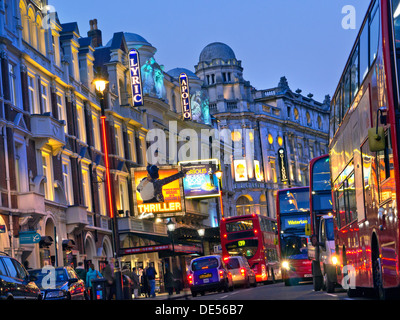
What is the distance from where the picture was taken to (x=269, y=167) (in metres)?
104

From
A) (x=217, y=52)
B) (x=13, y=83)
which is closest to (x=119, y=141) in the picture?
(x=13, y=83)

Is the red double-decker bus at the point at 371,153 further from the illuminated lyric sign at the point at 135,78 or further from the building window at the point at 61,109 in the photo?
the illuminated lyric sign at the point at 135,78

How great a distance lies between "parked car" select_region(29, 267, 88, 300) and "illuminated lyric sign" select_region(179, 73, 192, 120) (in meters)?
41.9

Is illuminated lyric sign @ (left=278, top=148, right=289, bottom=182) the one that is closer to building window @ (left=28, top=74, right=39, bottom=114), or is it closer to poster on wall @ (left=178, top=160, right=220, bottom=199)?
poster on wall @ (left=178, top=160, right=220, bottom=199)

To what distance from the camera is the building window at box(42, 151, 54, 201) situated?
39.6 metres

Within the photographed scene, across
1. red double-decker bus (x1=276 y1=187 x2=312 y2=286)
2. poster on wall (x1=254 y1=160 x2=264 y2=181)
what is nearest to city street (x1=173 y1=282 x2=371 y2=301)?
red double-decker bus (x1=276 y1=187 x2=312 y2=286)

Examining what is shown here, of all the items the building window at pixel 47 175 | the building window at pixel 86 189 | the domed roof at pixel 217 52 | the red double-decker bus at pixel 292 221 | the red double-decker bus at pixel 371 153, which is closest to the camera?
the red double-decker bus at pixel 371 153

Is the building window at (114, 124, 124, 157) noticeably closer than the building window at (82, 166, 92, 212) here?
No

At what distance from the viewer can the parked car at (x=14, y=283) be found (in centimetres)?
1844

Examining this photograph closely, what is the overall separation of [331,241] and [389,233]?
11.4 metres

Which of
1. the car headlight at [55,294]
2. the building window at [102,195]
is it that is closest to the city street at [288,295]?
the car headlight at [55,294]

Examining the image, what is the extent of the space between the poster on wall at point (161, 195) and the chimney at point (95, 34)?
1035cm

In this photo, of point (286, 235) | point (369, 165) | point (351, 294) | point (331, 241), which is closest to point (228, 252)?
point (286, 235)

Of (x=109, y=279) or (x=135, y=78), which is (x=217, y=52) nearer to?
(x=135, y=78)
